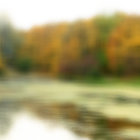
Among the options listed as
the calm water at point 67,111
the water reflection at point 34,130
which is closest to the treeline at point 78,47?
the calm water at point 67,111

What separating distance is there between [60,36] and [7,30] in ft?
1.32

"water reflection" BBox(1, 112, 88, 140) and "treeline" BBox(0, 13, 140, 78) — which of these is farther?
"treeline" BBox(0, 13, 140, 78)

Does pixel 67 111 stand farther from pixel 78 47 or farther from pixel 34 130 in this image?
pixel 78 47

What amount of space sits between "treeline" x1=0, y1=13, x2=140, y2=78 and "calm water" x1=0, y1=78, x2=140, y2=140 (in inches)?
4.4

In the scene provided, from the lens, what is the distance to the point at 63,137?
2.11 meters

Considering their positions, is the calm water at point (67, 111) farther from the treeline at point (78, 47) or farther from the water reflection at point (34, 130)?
the treeline at point (78, 47)

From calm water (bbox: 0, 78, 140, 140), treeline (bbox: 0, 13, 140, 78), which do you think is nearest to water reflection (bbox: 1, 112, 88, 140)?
calm water (bbox: 0, 78, 140, 140)

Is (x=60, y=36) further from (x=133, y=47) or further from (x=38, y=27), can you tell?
(x=133, y=47)

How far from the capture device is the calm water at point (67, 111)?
2127 mm

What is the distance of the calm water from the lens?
2.13 meters

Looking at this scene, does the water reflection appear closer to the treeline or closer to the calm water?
the calm water

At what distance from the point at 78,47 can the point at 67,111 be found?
479mm

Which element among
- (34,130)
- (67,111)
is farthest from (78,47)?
(34,130)

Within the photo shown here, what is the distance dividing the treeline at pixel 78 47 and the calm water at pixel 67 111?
4.4 inches
